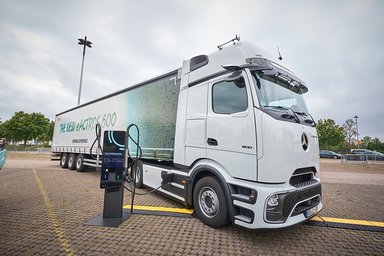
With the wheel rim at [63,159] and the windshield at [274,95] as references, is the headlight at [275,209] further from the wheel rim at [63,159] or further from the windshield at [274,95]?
the wheel rim at [63,159]

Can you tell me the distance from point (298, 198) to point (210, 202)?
55.0 inches

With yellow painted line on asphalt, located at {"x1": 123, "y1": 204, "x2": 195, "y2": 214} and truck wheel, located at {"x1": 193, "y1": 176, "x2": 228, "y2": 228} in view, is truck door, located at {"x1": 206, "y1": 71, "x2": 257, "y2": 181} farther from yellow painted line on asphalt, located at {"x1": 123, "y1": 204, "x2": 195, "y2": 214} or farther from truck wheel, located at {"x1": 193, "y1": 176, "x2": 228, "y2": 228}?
yellow painted line on asphalt, located at {"x1": 123, "y1": 204, "x2": 195, "y2": 214}

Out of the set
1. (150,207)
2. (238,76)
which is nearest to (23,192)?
(150,207)

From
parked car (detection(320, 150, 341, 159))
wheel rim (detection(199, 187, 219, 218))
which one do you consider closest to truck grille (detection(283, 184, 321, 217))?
wheel rim (detection(199, 187, 219, 218))

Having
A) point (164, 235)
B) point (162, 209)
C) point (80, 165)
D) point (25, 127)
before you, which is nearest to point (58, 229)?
point (164, 235)

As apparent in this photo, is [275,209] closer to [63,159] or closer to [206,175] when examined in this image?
[206,175]

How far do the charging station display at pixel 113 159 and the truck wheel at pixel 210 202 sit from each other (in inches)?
59.8

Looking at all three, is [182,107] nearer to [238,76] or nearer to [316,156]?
[238,76]

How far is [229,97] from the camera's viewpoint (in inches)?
130

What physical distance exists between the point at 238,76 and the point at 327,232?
3.06m

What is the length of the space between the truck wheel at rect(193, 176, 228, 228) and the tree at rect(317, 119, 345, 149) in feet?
148

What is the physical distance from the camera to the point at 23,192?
542 cm

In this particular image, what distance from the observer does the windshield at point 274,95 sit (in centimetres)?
301

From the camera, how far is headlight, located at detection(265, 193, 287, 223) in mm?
2641
